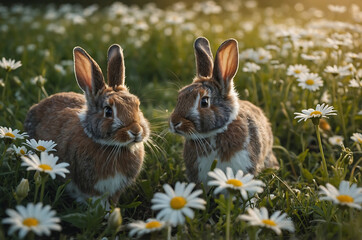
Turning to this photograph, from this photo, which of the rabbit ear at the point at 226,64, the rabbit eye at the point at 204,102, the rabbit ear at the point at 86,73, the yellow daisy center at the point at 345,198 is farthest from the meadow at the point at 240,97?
the rabbit ear at the point at 86,73

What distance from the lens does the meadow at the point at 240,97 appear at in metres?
2.92

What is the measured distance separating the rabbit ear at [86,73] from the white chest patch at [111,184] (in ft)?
2.39

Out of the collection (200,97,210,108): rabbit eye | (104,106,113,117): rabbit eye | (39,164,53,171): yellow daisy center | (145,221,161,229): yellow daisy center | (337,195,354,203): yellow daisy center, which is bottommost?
(145,221,161,229): yellow daisy center

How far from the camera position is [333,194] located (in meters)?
2.53

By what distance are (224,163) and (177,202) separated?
111 cm

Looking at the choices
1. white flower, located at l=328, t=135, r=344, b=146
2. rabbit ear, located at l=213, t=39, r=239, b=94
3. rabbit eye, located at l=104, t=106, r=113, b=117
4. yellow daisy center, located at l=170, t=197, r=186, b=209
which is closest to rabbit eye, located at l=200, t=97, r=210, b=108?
rabbit ear, located at l=213, t=39, r=239, b=94

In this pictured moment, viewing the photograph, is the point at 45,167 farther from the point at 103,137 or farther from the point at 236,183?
the point at 236,183

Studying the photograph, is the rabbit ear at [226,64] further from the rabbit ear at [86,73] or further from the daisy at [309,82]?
the rabbit ear at [86,73]

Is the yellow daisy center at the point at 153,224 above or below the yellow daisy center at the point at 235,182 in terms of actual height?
below

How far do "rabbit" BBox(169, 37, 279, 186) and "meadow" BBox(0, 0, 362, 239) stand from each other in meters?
0.23

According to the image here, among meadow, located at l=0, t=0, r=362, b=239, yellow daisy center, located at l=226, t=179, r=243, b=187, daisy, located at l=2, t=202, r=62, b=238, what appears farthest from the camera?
meadow, located at l=0, t=0, r=362, b=239

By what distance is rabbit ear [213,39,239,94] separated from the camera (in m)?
3.62

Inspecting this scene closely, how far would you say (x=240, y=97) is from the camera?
5.71 m

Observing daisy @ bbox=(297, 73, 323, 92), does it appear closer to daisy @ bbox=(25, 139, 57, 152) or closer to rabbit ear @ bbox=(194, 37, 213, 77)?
rabbit ear @ bbox=(194, 37, 213, 77)
